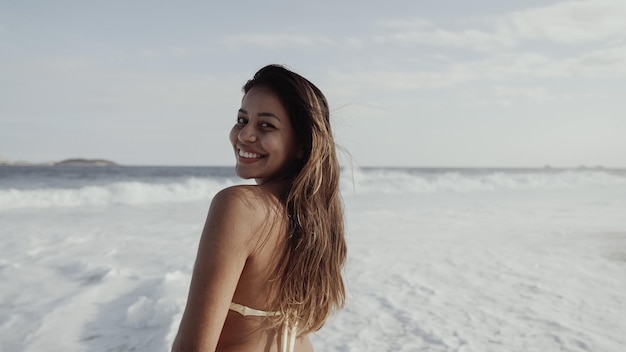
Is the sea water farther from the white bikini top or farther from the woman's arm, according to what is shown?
the woman's arm

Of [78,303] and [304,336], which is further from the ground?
[304,336]

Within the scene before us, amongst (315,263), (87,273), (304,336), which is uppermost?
(315,263)

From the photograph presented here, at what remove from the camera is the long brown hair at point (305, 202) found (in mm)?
1711

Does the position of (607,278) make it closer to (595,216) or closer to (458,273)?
(458,273)

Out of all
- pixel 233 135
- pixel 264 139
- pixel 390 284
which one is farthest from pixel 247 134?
pixel 390 284

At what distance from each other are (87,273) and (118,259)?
85 cm

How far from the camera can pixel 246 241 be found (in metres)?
1.45

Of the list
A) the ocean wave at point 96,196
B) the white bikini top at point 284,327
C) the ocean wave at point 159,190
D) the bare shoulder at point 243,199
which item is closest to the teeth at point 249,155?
the bare shoulder at point 243,199

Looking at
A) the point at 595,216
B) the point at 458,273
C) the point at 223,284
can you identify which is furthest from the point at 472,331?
the point at 595,216

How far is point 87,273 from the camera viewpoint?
22.2 feet

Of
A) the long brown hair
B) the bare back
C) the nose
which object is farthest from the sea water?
the bare back

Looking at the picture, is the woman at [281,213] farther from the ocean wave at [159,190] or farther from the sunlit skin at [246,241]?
the ocean wave at [159,190]

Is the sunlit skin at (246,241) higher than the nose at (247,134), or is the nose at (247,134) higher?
A: the nose at (247,134)

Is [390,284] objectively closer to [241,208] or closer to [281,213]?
[281,213]
